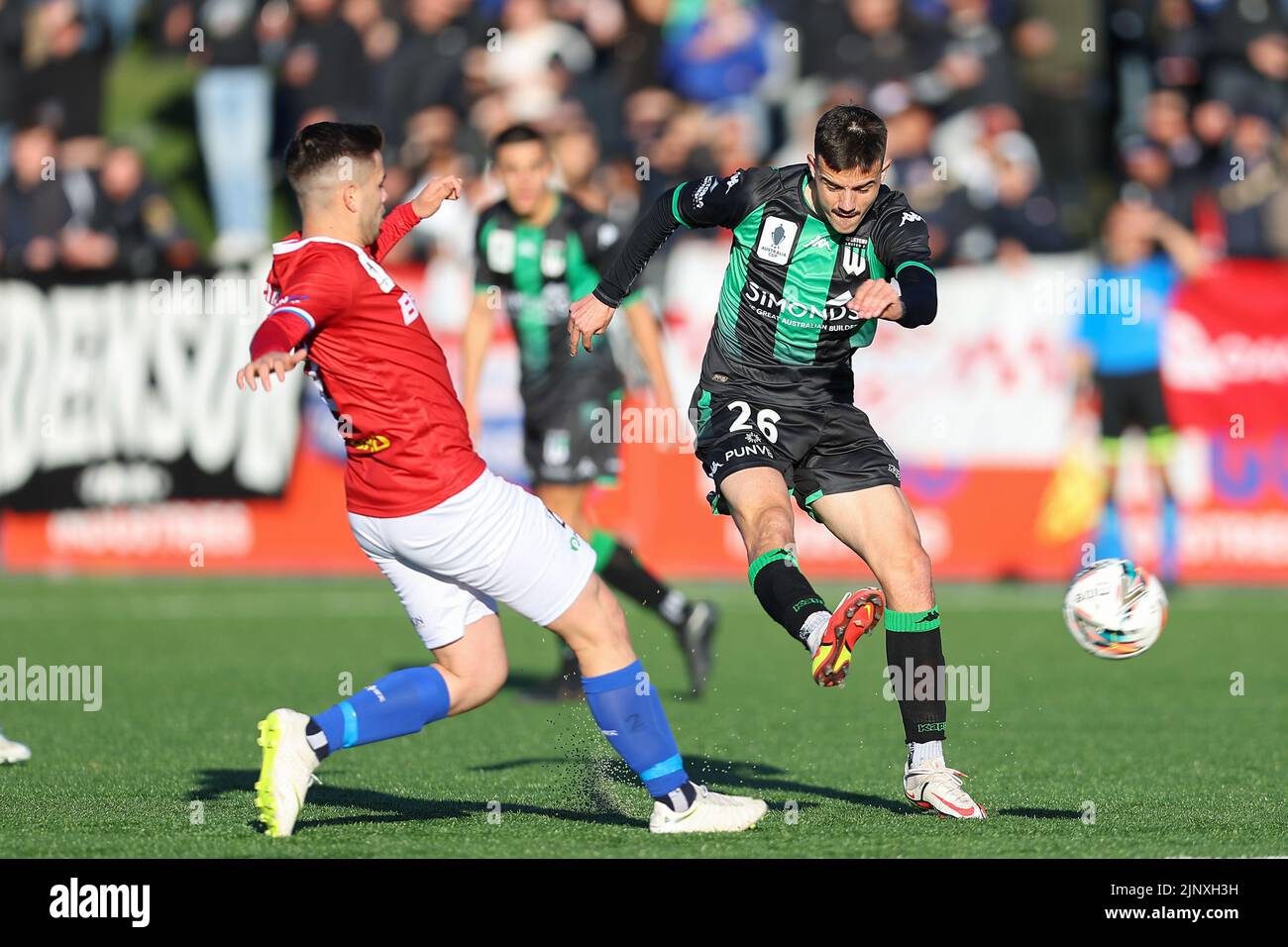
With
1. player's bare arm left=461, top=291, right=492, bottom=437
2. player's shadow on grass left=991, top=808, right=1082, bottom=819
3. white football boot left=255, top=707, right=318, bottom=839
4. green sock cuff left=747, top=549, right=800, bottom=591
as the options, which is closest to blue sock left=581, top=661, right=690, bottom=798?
green sock cuff left=747, top=549, right=800, bottom=591

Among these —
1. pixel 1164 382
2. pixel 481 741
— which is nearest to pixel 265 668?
pixel 481 741

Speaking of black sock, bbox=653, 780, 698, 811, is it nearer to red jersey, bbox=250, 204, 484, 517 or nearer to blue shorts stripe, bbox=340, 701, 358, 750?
blue shorts stripe, bbox=340, 701, 358, 750

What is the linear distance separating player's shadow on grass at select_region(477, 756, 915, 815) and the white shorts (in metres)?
1.41

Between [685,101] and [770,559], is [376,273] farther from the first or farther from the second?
[685,101]

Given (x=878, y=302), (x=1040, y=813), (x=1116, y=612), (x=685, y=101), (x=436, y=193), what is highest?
(x=685, y=101)

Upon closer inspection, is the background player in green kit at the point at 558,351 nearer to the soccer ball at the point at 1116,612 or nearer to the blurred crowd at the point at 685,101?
the soccer ball at the point at 1116,612

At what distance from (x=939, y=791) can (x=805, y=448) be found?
1287 millimetres

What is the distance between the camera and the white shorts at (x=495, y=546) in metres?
5.82

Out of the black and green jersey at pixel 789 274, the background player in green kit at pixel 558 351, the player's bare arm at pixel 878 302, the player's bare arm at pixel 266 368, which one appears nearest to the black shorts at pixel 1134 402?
the background player in green kit at pixel 558 351

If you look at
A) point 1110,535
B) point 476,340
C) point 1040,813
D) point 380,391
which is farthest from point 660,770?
point 1110,535

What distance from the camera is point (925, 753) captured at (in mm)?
6508

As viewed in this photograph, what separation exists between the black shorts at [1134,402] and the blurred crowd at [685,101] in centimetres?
196

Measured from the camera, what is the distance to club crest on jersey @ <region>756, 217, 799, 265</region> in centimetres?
682

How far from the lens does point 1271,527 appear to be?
14.9 meters
